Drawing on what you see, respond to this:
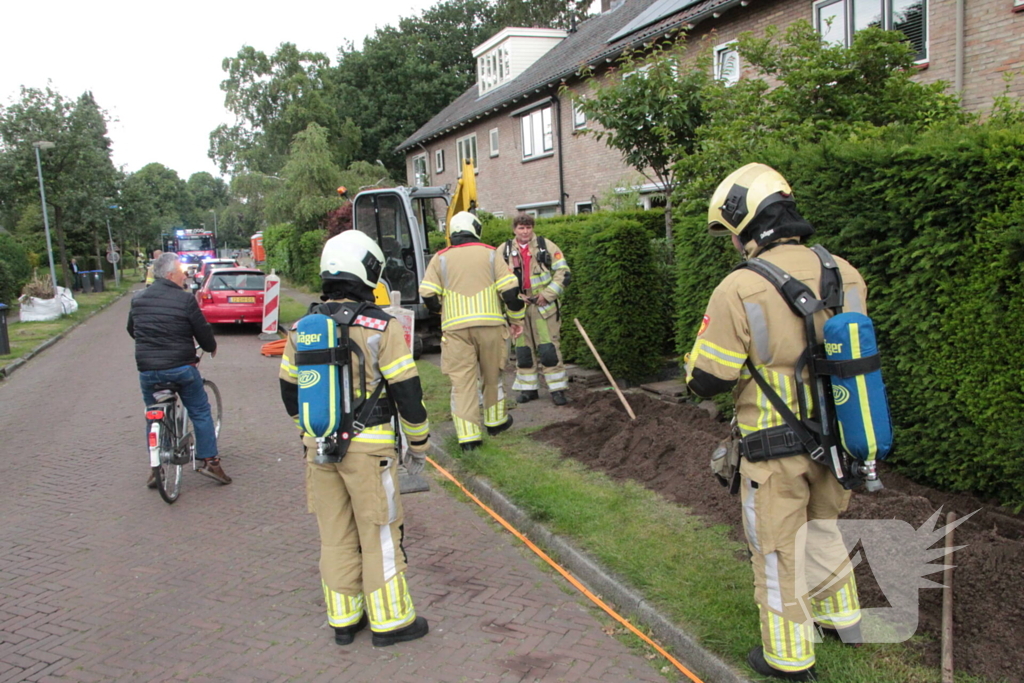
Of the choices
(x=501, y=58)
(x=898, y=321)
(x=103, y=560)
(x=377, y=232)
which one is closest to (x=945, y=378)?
(x=898, y=321)

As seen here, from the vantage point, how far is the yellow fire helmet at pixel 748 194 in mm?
3279

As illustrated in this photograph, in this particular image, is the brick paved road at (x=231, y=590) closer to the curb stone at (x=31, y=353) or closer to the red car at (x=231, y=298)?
the curb stone at (x=31, y=353)

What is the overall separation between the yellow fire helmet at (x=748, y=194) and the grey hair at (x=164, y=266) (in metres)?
4.81

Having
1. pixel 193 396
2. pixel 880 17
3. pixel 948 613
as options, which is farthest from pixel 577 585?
pixel 880 17

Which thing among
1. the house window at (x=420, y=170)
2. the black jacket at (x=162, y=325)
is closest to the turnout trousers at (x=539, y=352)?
the black jacket at (x=162, y=325)

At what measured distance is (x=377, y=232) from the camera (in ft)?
44.8

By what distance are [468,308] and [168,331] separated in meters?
2.44

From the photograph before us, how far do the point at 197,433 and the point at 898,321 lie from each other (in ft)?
18.1

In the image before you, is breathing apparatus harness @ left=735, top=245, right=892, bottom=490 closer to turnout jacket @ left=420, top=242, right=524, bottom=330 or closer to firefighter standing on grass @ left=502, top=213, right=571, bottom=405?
turnout jacket @ left=420, top=242, right=524, bottom=330

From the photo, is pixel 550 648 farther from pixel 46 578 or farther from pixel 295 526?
pixel 46 578

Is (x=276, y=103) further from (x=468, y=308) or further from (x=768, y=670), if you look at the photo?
(x=768, y=670)

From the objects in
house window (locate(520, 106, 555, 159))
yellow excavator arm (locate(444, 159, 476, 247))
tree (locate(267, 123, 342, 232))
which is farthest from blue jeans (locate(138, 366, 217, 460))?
tree (locate(267, 123, 342, 232))

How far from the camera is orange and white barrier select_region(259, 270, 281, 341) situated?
Answer: 1677 cm

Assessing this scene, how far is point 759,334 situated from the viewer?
3.16 meters
